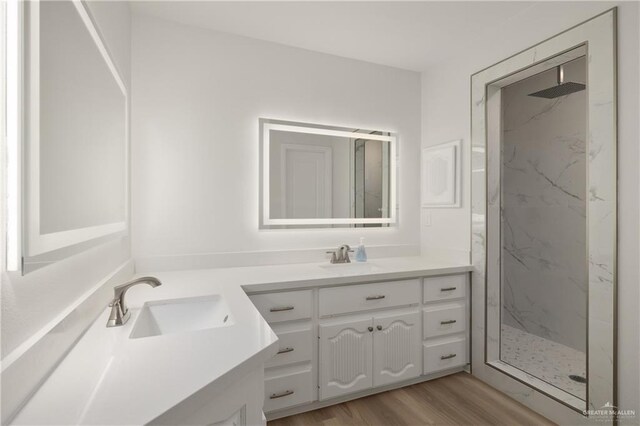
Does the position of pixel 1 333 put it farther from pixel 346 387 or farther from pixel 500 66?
pixel 500 66

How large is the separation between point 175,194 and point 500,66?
7.67ft

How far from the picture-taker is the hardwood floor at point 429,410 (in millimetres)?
1854

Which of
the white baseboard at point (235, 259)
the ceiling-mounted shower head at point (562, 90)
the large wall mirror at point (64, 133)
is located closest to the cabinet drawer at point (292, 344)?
the white baseboard at point (235, 259)

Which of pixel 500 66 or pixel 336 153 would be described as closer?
pixel 500 66

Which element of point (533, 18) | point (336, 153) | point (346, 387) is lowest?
point (346, 387)

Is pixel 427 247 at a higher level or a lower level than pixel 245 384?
higher

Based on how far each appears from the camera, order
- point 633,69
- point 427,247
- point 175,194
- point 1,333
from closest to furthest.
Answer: point 1,333
point 633,69
point 175,194
point 427,247

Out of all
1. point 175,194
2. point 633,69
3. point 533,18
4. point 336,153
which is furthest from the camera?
point 336,153

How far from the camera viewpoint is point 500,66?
86.1 inches

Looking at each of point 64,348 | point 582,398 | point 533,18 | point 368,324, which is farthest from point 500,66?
point 64,348

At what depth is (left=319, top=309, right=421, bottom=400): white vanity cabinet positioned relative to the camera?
196 centimetres

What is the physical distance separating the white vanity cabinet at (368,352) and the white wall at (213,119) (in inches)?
29.0

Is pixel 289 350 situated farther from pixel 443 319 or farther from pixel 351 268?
pixel 443 319

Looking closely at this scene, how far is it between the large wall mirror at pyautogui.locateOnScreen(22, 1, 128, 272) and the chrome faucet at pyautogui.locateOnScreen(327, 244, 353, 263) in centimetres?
149
